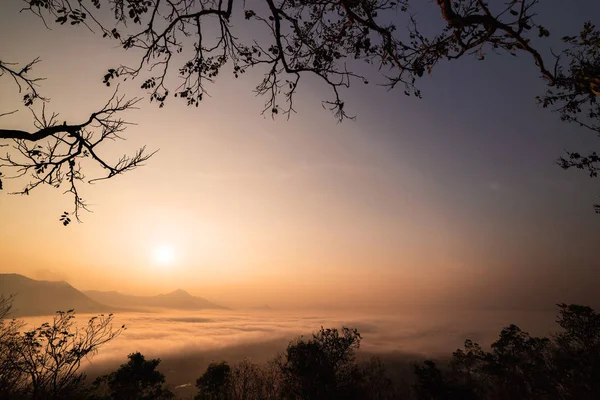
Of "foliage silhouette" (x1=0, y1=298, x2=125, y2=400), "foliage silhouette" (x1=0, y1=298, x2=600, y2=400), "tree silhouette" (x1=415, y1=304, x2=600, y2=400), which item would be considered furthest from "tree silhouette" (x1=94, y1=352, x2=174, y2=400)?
"tree silhouette" (x1=415, y1=304, x2=600, y2=400)

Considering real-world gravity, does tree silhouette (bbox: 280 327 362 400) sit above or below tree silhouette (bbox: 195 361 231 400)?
above

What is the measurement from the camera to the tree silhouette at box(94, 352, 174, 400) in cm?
3791

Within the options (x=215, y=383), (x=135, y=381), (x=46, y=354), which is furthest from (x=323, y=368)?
(x=46, y=354)

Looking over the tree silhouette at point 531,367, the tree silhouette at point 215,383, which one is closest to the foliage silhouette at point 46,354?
the tree silhouette at point 215,383

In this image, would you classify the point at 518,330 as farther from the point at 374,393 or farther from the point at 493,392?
the point at 374,393

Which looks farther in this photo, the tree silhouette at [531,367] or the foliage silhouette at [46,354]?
the tree silhouette at [531,367]

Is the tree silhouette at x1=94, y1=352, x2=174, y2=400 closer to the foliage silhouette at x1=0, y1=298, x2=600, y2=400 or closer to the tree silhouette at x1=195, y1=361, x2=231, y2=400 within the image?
the foliage silhouette at x1=0, y1=298, x2=600, y2=400

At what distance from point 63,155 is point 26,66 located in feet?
4.52

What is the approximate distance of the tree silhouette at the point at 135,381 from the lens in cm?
3791

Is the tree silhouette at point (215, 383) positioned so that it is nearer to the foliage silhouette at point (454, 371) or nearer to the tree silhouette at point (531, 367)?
the foliage silhouette at point (454, 371)

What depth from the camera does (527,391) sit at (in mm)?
44750

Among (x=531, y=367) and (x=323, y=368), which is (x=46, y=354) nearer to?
(x=323, y=368)

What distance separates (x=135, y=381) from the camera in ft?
126

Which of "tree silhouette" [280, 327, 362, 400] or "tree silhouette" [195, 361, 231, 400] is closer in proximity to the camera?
"tree silhouette" [280, 327, 362, 400]
